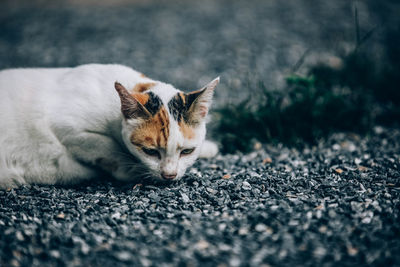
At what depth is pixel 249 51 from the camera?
6062 mm

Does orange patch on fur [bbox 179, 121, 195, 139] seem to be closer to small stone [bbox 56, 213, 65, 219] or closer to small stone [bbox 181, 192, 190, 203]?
small stone [bbox 181, 192, 190, 203]

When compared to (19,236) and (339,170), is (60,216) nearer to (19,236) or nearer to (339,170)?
(19,236)

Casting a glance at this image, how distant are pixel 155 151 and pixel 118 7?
703cm

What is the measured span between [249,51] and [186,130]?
4062mm

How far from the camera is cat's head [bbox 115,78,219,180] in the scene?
93.0 inches

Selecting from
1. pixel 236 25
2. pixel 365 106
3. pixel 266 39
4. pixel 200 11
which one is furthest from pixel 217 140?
pixel 200 11

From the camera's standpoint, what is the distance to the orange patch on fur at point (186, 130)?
2417mm

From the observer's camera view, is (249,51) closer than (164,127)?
No

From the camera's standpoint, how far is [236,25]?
716 cm

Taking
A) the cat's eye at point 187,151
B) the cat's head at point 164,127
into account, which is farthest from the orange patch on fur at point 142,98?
the cat's eye at point 187,151

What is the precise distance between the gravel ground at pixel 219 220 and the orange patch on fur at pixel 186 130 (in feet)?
1.63

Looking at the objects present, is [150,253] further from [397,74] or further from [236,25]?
[236,25]

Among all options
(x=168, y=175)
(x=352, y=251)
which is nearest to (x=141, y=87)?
(x=168, y=175)

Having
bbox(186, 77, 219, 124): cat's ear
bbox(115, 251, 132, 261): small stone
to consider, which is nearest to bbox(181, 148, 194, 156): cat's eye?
bbox(186, 77, 219, 124): cat's ear
